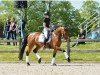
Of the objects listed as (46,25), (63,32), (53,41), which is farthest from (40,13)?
(63,32)

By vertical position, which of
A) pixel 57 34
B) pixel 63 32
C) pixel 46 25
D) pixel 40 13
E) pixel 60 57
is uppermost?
pixel 46 25

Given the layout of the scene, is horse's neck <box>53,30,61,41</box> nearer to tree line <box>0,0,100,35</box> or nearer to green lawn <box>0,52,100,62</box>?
green lawn <box>0,52,100,62</box>

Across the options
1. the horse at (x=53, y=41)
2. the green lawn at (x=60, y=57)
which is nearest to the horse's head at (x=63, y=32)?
the horse at (x=53, y=41)

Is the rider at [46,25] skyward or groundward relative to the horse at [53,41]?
skyward

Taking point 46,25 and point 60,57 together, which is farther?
point 60,57

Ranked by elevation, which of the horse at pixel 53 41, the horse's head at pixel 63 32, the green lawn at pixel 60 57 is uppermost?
the horse's head at pixel 63 32

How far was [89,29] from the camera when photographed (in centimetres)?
5444

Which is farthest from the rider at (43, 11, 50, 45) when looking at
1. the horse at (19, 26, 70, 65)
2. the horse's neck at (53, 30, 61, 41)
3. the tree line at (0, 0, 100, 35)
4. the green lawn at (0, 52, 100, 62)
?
the tree line at (0, 0, 100, 35)

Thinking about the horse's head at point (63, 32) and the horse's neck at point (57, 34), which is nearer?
the horse's head at point (63, 32)

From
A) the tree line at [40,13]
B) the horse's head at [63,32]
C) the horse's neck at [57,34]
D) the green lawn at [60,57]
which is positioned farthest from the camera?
the tree line at [40,13]

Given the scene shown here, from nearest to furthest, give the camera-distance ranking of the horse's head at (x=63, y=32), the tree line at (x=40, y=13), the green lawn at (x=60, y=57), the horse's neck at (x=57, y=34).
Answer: the horse's head at (x=63, y=32)
the horse's neck at (x=57, y=34)
the green lawn at (x=60, y=57)
the tree line at (x=40, y=13)

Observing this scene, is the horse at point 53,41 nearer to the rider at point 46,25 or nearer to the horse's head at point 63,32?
the horse's head at point 63,32

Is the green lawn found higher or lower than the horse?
lower

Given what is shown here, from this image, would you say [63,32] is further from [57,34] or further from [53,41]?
[53,41]
